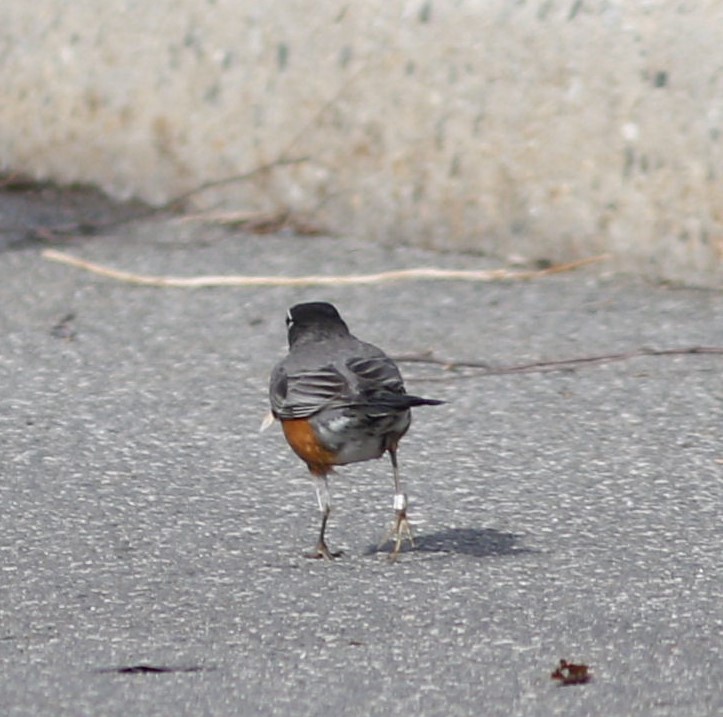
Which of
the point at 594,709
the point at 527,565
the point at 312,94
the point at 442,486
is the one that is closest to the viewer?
the point at 594,709

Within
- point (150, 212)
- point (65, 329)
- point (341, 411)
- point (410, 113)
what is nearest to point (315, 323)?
point (341, 411)

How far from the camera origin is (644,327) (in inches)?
267

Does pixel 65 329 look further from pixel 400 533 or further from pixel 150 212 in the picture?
pixel 400 533

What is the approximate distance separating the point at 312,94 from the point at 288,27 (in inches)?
13.8

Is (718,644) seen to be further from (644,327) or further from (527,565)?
(644,327)

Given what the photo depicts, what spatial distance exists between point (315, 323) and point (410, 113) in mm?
3301

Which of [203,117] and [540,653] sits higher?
[203,117]

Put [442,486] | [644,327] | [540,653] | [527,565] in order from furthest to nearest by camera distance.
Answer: [644,327] → [442,486] → [527,565] → [540,653]

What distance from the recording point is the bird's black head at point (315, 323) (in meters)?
4.96

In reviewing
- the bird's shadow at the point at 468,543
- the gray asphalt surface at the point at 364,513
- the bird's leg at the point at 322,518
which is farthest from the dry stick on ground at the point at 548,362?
the bird's leg at the point at 322,518

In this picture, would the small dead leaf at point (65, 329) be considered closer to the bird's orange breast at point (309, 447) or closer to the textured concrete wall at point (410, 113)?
the textured concrete wall at point (410, 113)

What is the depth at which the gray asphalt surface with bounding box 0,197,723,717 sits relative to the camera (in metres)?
3.72

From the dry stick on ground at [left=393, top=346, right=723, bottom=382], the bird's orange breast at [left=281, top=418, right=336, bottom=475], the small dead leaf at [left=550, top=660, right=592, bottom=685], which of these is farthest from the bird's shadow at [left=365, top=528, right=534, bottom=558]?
the dry stick on ground at [left=393, top=346, right=723, bottom=382]

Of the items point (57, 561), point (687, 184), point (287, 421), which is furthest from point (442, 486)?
point (687, 184)
